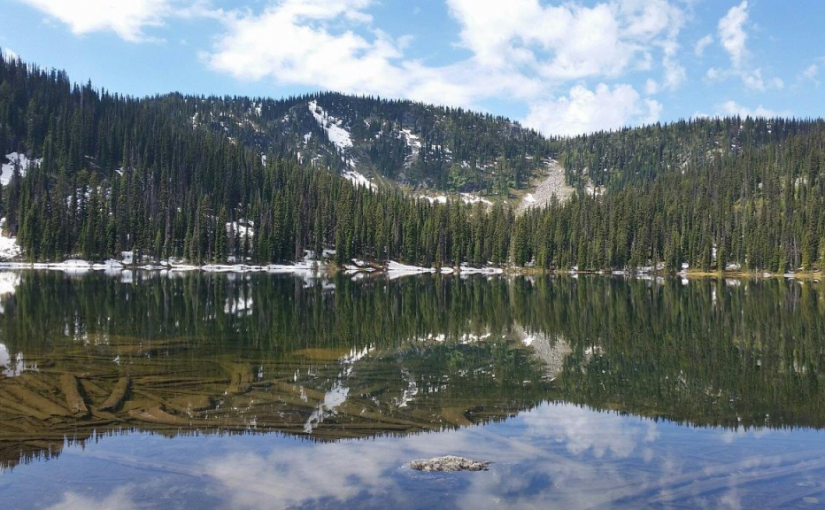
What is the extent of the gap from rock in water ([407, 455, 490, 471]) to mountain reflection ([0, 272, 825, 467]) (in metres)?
2.53

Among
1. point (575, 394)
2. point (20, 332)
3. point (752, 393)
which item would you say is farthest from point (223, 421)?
point (20, 332)

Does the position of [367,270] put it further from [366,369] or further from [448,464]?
[448,464]

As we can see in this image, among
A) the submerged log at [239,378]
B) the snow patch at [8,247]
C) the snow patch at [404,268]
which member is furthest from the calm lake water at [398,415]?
the snow patch at [404,268]

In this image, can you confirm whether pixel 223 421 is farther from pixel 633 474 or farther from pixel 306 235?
pixel 306 235

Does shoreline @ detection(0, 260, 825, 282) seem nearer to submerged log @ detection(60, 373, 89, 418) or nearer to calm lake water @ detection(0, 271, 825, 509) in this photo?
calm lake water @ detection(0, 271, 825, 509)

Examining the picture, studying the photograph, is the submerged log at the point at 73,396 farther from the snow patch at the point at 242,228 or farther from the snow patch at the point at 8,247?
the snow patch at the point at 8,247

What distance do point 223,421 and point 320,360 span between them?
949 centimetres

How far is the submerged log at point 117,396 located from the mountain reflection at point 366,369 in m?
0.08

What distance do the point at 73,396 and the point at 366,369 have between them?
10496 mm

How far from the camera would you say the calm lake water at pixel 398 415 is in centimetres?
1211

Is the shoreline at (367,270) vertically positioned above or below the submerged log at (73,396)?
above

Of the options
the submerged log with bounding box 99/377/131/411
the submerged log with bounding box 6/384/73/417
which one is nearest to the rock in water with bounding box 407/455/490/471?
the submerged log with bounding box 99/377/131/411

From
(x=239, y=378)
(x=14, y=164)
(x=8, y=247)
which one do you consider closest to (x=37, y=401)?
(x=239, y=378)

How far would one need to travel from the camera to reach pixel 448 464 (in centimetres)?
1327
